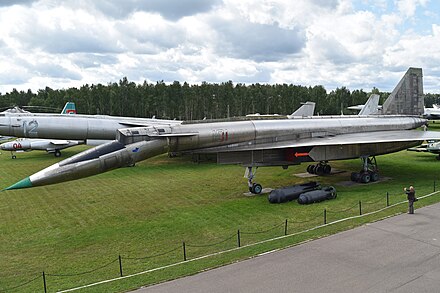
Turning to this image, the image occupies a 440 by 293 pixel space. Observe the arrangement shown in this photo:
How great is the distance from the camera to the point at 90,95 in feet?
244

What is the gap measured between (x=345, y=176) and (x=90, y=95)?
6442cm

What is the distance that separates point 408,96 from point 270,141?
40.5 ft

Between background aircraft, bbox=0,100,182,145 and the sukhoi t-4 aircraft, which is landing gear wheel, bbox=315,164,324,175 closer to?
the sukhoi t-4 aircraft

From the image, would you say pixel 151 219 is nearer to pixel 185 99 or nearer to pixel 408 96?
pixel 408 96

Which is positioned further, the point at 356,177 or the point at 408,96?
the point at 408,96

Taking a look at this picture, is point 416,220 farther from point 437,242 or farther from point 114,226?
point 114,226

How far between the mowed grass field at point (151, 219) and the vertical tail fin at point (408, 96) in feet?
13.2

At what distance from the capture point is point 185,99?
78812mm

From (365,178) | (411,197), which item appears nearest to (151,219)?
(411,197)

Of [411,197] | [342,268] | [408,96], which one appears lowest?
[342,268]

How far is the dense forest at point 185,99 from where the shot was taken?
75438mm

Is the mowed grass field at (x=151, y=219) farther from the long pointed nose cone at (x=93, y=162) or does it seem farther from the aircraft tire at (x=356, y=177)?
the long pointed nose cone at (x=93, y=162)

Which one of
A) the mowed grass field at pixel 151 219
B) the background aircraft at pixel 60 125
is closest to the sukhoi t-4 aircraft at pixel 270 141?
the mowed grass field at pixel 151 219

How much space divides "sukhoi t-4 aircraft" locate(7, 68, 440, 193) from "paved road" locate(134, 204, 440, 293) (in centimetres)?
645
